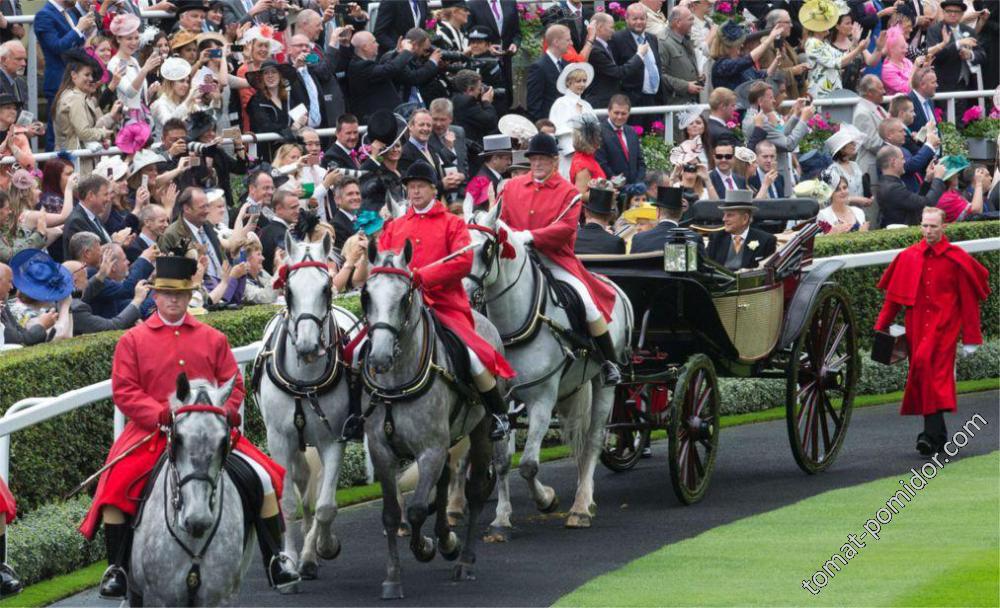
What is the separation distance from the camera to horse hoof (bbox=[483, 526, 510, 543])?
42.6 feet

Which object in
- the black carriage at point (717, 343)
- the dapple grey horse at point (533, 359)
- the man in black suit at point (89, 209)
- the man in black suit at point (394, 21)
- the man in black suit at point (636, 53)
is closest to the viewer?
the dapple grey horse at point (533, 359)

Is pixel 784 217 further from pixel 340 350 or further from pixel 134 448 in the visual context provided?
pixel 134 448

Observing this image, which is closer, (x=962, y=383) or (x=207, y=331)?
(x=207, y=331)

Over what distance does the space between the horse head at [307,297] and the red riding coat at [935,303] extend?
6.33 meters

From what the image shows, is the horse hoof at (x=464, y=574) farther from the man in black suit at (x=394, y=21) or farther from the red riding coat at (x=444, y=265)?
the man in black suit at (x=394, y=21)

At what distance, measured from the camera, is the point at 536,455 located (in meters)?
13.1

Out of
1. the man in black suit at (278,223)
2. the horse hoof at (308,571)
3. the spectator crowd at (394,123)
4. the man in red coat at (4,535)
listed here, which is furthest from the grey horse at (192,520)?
the man in black suit at (278,223)

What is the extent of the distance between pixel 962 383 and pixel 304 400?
32.9 ft

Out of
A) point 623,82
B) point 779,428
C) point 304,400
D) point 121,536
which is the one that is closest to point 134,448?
point 121,536

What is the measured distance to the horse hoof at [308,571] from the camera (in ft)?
38.8

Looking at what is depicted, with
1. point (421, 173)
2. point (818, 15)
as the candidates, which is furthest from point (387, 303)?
point (818, 15)

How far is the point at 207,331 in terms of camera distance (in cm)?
1010

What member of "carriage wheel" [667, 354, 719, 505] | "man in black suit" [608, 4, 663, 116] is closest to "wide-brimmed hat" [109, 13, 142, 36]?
"carriage wheel" [667, 354, 719, 505]

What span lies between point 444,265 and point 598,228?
3.40 metres
